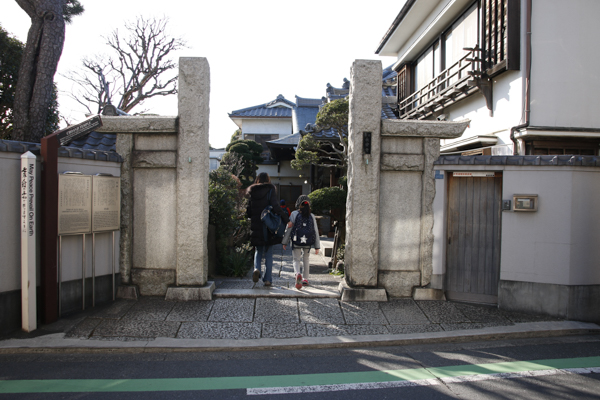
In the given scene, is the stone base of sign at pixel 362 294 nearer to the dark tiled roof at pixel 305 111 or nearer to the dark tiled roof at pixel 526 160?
the dark tiled roof at pixel 526 160

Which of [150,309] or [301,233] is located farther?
[301,233]

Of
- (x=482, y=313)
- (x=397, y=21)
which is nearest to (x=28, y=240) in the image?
(x=482, y=313)

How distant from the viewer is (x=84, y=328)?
4938 mm

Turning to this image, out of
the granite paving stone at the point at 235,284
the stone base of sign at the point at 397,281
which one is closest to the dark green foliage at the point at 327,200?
the granite paving stone at the point at 235,284

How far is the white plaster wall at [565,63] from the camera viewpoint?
853cm

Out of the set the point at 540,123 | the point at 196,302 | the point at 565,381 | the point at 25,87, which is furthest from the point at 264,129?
the point at 565,381

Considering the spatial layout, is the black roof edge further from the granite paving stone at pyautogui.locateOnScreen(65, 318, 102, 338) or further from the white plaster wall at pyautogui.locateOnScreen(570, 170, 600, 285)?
the granite paving stone at pyautogui.locateOnScreen(65, 318, 102, 338)

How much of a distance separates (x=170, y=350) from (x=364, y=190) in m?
3.66

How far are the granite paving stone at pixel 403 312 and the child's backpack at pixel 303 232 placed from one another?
162 centimetres

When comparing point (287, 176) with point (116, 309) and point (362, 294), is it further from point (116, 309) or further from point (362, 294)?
point (116, 309)

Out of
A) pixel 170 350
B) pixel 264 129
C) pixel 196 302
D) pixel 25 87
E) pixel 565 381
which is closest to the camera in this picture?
pixel 565 381

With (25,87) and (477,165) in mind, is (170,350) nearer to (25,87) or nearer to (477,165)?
(477,165)

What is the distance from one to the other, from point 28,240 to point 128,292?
1.81m

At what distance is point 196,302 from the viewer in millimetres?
5934
